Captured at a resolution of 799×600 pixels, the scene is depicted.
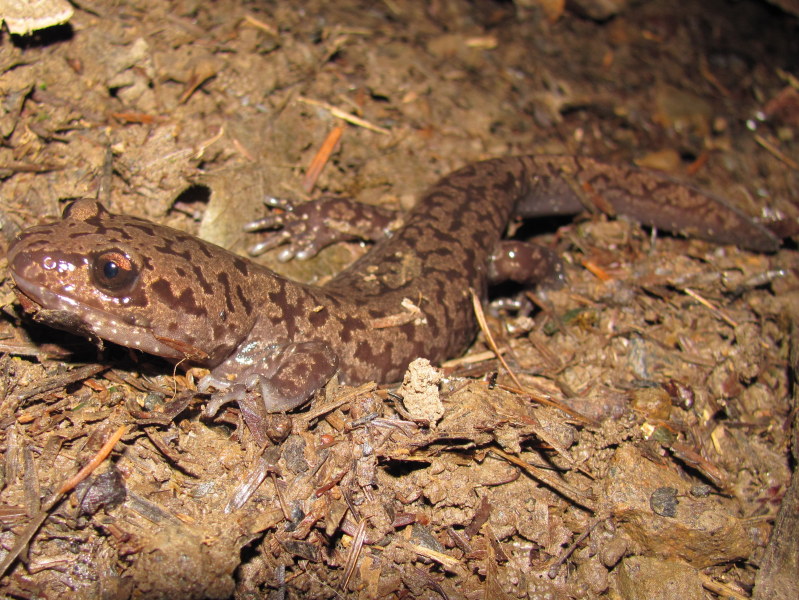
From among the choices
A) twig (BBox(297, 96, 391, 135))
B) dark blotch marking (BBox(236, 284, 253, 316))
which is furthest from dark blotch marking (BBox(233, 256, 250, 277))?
twig (BBox(297, 96, 391, 135))

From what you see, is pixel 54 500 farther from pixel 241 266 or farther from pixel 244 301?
pixel 241 266

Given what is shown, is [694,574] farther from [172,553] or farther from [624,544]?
[172,553]

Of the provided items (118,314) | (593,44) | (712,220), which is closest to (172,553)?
(118,314)

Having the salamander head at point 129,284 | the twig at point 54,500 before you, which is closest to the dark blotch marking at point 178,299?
the salamander head at point 129,284

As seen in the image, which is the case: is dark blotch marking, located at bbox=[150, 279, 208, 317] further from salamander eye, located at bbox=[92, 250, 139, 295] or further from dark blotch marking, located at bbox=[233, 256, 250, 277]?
dark blotch marking, located at bbox=[233, 256, 250, 277]

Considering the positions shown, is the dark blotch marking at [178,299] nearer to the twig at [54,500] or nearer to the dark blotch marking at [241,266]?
the dark blotch marking at [241,266]
